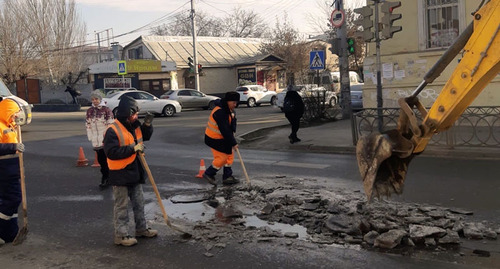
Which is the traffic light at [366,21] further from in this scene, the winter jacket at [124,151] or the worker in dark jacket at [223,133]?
the winter jacket at [124,151]

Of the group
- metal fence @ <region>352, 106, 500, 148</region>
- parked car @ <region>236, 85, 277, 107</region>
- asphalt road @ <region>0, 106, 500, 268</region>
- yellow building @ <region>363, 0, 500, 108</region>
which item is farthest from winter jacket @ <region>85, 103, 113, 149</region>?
parked car @ <region>236, 85, 277, 107</region>

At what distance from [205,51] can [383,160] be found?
1695 inches

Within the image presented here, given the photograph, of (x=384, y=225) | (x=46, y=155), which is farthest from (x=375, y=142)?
(x=46, y=155)

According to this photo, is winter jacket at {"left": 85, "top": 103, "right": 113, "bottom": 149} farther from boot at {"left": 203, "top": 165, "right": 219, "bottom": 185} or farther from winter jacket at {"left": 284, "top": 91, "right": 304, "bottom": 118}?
winter jacket at {"left": 284, "top": 91, "right": 304, "bottom": 118}

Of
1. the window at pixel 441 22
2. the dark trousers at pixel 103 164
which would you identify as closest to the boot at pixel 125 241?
the dark trousers at pixel 103 164

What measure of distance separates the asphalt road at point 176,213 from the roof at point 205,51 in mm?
30773

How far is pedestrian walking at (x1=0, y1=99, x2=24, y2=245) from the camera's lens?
5352 millimetres

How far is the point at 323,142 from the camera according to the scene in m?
13.0

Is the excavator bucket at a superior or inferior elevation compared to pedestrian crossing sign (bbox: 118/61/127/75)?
inferior

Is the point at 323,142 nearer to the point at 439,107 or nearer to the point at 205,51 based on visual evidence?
the point at 439,107

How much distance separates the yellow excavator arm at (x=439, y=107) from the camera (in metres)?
3.83

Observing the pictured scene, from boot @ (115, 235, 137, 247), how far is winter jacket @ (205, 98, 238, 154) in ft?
9.88

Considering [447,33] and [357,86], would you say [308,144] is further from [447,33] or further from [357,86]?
[357,86]

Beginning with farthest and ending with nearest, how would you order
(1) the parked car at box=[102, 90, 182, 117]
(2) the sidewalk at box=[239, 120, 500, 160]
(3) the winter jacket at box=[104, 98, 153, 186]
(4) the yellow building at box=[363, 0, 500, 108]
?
(1) the parked car at box=[102, 90, 182, 117] → (4) the yellow building at box=[363, 0, 500, 108] → (2) the sidewalk at box=[239, 120, 500, 160] → (3) the winter jacket at box=[104, 98, 153, 186]
